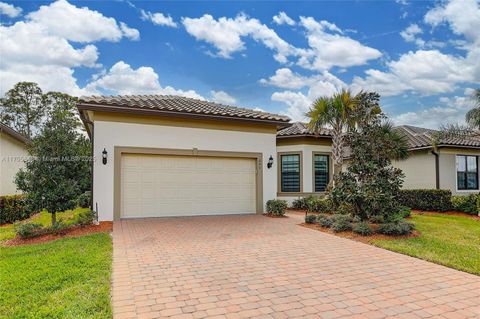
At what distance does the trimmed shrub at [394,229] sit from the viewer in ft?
28.6

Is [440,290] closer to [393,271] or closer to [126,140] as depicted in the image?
[393,271]

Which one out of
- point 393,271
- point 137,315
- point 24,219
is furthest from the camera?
point 24,219

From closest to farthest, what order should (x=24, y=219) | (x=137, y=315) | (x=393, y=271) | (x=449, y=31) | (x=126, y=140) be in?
(x=137, y=315), (x=393, y=271), (x=126, y=140), (x=24, y=219), (x=449, y=31)

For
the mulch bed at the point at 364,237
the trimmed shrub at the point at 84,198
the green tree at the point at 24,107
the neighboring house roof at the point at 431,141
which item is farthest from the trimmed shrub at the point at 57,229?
the green tree at the point at 24,107

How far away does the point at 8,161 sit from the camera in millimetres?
15766

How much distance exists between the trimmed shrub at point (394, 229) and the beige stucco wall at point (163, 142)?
5412mm

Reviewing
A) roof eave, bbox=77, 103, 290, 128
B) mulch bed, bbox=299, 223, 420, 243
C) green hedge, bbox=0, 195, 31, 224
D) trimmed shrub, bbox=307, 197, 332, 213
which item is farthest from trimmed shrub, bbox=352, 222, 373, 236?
green hedge, bbox=0, 195, 31, 224

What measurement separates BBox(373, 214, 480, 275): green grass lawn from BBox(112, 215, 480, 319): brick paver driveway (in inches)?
15.5

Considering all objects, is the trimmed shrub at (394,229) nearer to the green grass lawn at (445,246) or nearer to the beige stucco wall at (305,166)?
the green grass lawn at (445,246)

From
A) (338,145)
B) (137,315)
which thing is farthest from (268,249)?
(338,145)

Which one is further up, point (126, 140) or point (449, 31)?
point (449, 31)

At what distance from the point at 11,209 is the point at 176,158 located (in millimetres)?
7406

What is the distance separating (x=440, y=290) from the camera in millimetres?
4840

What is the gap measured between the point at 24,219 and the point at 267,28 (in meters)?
13.8
